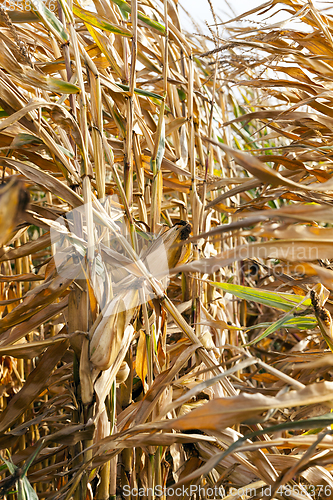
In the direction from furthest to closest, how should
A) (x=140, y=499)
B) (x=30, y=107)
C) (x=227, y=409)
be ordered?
(x=140, y=499) → (x=30, y=107) → (x=227, y=409)

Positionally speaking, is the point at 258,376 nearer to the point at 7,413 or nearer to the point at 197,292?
the point at 197,292

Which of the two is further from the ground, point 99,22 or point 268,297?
point 99,22

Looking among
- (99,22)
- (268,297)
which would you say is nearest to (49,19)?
(99,22)

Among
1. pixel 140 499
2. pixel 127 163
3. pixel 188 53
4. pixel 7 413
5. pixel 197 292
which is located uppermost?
pixel 188 53

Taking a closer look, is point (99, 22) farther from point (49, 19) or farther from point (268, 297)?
point (268, 297)

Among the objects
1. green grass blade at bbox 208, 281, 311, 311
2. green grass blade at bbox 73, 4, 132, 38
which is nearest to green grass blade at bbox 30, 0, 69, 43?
green grass blade at bbox 73, 4, 132, 38

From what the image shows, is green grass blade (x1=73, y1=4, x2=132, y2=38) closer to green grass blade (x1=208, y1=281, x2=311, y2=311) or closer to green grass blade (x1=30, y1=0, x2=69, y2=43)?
green grass blade (x1=30, y1=0, x2=69, y2=43)

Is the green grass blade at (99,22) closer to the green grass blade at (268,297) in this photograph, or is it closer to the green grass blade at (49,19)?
the green grass blade at (49,19)

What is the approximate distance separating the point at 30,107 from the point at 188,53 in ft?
1.27

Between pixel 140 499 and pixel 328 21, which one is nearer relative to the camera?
pixel 140 499

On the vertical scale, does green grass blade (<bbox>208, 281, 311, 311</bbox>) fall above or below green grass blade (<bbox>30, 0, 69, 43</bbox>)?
below

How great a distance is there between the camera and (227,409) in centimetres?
27

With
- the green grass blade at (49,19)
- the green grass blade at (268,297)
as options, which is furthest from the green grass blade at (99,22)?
the green grass blade at (268,297)

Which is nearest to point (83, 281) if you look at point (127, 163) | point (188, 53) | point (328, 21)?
point (127, 163)
